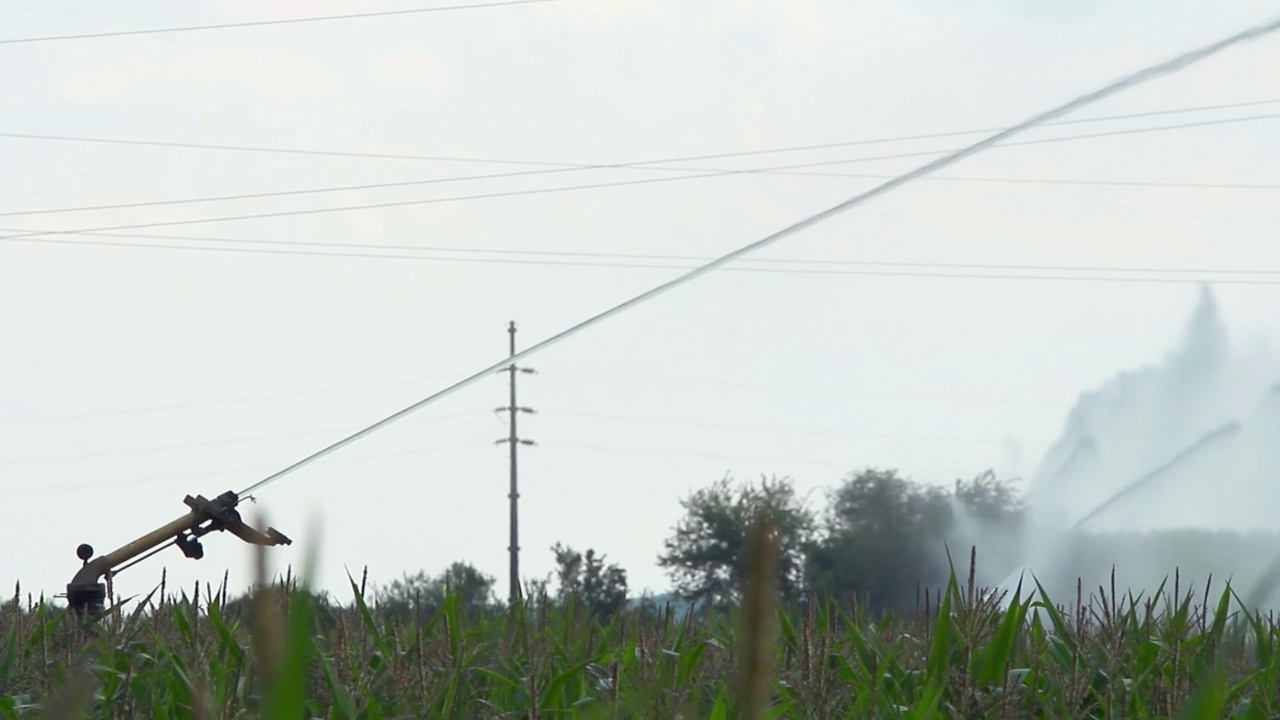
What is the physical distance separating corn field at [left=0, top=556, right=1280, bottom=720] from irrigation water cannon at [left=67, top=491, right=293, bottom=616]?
19.8ft

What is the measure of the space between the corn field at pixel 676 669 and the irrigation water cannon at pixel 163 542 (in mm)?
6047

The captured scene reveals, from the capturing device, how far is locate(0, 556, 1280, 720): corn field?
635 centimetres

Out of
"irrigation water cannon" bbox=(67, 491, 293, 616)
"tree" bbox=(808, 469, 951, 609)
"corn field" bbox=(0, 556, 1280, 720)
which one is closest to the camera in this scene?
"corn field" bbox=(0, 556, 1280, 720)

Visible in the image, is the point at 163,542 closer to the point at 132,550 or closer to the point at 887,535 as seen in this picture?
the point at 132,550

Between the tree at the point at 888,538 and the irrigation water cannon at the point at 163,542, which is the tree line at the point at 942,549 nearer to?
the tree at the point at 888,538

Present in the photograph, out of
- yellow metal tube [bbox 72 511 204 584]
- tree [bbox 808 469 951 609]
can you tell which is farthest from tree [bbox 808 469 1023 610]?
yellow metal tube [bbox 72 511 204 584]

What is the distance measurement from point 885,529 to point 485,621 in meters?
46.3

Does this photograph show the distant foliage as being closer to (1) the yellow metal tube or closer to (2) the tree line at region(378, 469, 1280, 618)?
(2) the tree line at region(378, 469, 1280, 618)

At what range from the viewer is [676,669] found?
310 inches

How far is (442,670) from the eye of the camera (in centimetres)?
755

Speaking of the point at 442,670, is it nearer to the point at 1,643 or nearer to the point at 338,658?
the point at 338,658

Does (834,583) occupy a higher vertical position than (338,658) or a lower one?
higher

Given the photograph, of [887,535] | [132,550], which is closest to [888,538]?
[887,535]

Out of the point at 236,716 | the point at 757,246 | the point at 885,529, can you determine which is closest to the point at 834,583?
the point at 885,529
